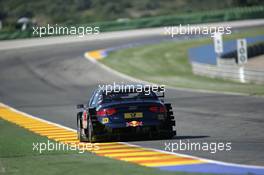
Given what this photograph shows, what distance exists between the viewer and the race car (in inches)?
632

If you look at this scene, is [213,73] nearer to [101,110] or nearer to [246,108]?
[246,108]

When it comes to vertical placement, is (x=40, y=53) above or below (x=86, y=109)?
above

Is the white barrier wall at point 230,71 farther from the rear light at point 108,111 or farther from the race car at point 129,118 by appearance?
the rear light at point 108,111

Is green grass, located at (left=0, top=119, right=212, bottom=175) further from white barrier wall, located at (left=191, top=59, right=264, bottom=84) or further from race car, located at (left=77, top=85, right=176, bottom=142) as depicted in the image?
white barrier wall, located at (left=191, top=59, right=264, bottom=84)

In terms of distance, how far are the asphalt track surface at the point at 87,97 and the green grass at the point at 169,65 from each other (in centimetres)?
150

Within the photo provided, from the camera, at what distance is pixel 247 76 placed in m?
35.8

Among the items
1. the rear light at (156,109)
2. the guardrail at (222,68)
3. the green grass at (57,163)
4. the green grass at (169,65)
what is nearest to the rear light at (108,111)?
the rear light at (156,109)

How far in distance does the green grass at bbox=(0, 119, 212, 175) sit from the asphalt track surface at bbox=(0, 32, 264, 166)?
158 cm

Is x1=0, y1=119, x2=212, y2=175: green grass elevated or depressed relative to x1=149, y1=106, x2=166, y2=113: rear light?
depressed

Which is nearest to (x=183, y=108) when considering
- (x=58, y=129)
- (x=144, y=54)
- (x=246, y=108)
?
(x=246, y=108)

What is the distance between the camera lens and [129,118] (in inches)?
633

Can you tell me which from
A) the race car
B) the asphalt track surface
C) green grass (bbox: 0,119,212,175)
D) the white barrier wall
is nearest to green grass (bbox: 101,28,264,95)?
the white barrier wall

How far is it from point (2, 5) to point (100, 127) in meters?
A: 81.7

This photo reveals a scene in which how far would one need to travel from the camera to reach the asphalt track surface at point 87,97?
16092 mm
